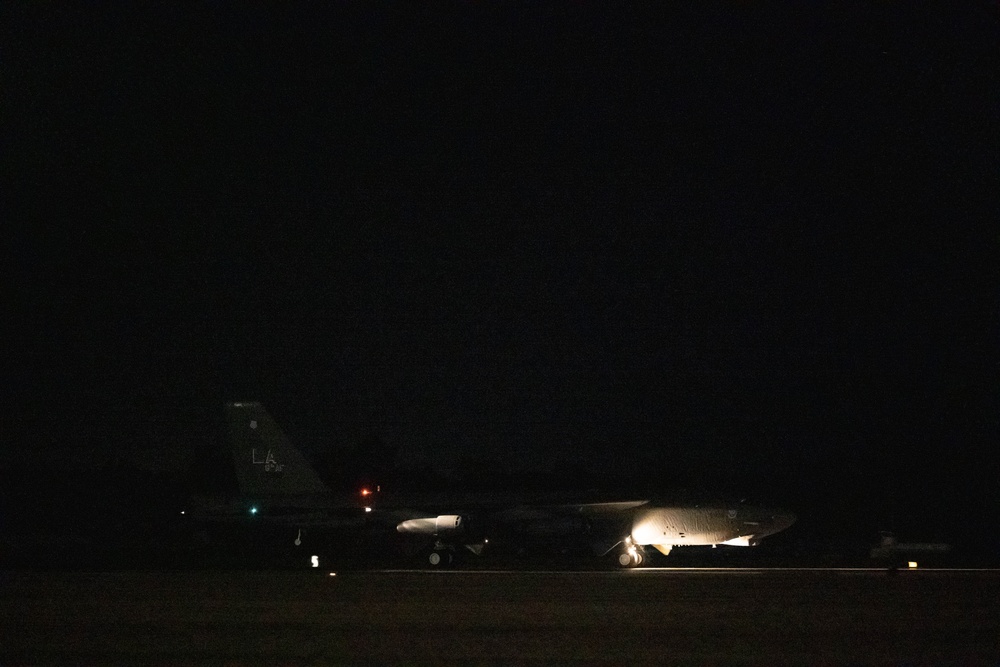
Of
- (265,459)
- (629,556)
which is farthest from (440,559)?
(265,459)

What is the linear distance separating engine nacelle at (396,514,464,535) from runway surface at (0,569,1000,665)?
10.9m

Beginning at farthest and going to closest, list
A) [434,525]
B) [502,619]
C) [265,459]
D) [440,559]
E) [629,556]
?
[265,459], [434,525], [440,559], [629,556], [502,619]

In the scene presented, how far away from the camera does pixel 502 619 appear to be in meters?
20.0

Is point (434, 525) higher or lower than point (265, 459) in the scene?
lower

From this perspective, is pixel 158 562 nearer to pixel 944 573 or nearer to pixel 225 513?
pixel 225 513

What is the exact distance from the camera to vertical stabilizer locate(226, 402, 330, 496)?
4394 cm

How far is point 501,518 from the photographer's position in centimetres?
4334

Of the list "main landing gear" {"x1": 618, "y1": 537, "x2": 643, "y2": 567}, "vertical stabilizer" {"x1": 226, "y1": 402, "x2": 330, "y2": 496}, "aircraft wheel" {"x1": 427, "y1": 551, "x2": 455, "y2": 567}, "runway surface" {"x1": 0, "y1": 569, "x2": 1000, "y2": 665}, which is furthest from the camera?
"vertical stabilizer" {"x1": 226, "y1": 402, "x2": 330, "y2": 496}

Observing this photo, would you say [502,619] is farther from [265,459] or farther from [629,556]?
[265,459]

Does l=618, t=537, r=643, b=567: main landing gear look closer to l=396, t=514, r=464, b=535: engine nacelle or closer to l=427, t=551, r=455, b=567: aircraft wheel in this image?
l=427, t=551, r=455, b=567: aircraft wheel

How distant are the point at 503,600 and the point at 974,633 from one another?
30.6 ft

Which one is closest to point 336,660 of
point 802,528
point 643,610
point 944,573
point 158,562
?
point 643,610

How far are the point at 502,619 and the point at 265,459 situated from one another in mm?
25885

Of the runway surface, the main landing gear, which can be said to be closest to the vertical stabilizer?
the main landing gear
